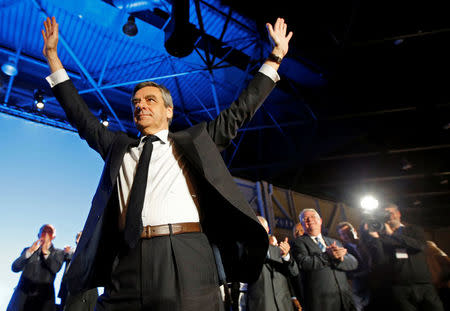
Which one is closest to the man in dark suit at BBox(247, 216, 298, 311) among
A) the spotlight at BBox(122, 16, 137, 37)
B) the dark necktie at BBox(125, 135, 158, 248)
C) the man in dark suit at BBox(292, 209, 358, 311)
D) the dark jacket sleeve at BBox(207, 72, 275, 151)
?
the man in dark suit at BBox(292, 209, 358, 311)

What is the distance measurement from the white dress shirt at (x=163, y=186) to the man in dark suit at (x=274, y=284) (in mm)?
2308

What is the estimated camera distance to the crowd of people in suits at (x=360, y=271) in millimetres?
3217

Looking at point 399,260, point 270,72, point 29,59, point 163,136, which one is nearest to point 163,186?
point 163,136

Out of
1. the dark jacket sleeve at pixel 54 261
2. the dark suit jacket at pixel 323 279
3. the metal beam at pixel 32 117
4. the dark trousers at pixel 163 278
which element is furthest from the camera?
the metal beam at pixel 32 117

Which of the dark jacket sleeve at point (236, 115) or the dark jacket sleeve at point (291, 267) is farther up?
the dark jacket sleeve at point (236, 115)

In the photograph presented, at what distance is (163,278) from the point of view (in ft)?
3.73

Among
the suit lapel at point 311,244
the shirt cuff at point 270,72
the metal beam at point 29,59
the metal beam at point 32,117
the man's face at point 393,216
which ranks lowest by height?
the suit lapel at point 311,244

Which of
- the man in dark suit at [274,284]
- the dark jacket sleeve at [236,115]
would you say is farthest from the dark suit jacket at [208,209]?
the man in dark suit at [274,284]

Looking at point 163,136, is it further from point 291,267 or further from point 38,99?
point 38,99

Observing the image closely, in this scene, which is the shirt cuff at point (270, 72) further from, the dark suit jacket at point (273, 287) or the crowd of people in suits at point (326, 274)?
the dark suit jacket at point (273, 287)

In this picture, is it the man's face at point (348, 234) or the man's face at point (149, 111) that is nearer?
the man's face at point (149, 111)

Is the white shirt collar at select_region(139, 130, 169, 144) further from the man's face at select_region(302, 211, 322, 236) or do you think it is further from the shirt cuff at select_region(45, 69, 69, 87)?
the man's face at select_region(302, 211, 322, 236)

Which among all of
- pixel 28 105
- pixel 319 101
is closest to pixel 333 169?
pixel 319 101

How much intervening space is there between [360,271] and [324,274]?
3.71 ft
